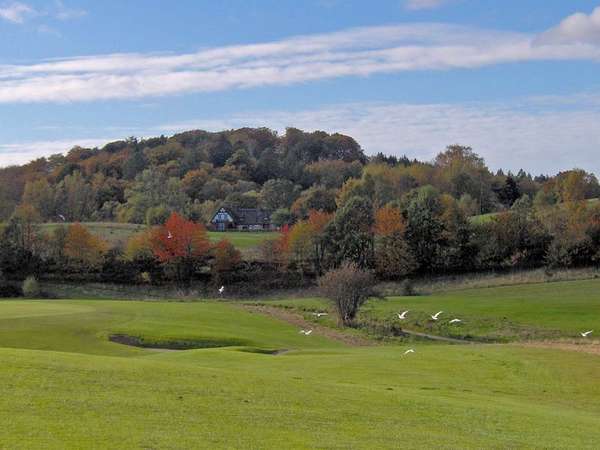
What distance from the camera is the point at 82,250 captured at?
92.7 metres

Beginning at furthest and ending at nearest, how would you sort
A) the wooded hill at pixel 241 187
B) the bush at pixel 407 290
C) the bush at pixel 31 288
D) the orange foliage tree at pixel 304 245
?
1. the wooded hill at pixel 241 187
2. the orange foliage tree at pixel 304 245
3. the bush at pixel 31 288
4. the bush at pixel 407 290

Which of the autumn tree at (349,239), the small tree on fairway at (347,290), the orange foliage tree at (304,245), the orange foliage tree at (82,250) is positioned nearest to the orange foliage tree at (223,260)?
the orange foliage tree at (304,245)

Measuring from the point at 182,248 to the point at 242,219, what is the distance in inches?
2490

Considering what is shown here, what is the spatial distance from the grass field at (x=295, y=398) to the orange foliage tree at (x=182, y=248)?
165 feet

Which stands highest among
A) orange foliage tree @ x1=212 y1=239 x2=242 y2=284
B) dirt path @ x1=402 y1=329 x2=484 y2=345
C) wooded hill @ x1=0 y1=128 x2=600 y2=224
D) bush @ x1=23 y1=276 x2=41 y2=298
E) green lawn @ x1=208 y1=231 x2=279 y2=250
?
wooded hill @ x1=0 y1=128 x2=600 y2=224

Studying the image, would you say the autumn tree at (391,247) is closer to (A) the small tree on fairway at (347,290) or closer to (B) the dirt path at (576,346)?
(A) the small tree on fairway at (347,290)

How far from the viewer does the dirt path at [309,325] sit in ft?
165

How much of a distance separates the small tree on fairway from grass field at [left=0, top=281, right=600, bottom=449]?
14584 millimetres

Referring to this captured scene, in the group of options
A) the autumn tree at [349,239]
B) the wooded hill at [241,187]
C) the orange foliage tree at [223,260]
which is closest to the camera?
the orange foliage tree at [223,260]

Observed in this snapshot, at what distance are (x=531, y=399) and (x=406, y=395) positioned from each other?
6.76 meters

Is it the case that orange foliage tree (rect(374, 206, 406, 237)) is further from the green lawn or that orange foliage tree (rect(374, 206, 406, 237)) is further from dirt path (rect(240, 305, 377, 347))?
dirt path (rect(240, 305, 377, 347))

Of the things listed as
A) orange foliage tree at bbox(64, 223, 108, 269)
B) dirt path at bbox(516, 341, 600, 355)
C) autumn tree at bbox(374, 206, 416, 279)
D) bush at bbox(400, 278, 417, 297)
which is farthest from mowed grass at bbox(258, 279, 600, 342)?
orange foliage tree at bbox(64, 223, 108, 269)

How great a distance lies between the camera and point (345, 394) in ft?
67.9

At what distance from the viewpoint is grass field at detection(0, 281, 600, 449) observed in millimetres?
14211
